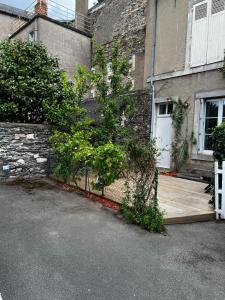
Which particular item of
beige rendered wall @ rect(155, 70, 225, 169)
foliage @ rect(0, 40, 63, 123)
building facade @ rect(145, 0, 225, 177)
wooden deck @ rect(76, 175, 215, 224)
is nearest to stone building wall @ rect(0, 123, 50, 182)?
foliage @ rect(0, 40, 63, 123)

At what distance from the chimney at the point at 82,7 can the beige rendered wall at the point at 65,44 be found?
70.7 inches

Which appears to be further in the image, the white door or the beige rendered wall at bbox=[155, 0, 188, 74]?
the white door

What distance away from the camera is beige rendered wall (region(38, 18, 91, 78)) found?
47.5ft

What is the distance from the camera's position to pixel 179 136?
9625 mm

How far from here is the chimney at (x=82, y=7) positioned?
16.9 metres

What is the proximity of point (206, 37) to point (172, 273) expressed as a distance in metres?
7.95

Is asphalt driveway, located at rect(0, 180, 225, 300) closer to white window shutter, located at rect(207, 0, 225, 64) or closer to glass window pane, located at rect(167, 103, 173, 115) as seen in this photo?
white window shutter, located at rect(207, 0, 225, 64)

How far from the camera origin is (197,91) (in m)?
9.05

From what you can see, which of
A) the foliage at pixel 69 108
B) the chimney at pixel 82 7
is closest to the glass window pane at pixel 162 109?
the foliage at pixel 69 108

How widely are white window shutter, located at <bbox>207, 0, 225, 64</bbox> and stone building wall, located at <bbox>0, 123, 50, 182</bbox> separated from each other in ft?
19.2

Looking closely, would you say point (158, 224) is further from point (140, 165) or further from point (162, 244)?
point (140, 165)

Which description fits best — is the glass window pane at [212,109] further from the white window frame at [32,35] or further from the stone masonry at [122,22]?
the white window frame at [32,35]

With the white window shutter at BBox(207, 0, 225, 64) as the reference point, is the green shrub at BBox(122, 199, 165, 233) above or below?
below

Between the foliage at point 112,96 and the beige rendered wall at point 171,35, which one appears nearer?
the foliage at point 112,96
